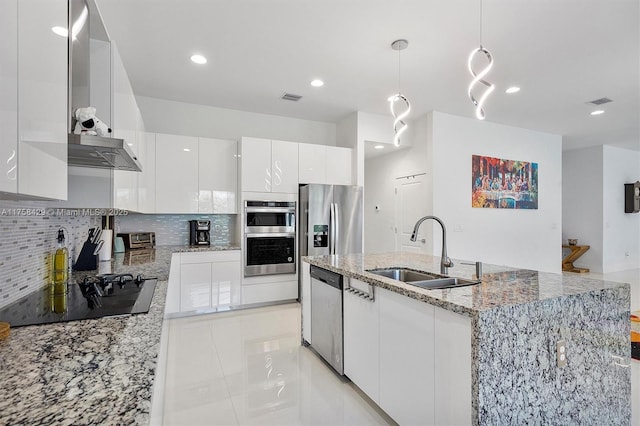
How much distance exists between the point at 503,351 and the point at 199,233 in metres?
3.88

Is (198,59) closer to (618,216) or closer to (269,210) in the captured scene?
(269,210)

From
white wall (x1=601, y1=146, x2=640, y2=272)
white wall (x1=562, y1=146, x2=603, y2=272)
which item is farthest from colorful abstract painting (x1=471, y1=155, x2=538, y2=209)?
white wall (x1=601, y1=146, x2=640, y2=272)

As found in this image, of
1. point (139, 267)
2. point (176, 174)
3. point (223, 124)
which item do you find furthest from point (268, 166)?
point (139, 267)

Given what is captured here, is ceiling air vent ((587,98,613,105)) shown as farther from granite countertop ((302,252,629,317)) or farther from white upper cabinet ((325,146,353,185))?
granite countertop ((302,252,629,317))

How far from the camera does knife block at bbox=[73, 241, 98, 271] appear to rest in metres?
2.44

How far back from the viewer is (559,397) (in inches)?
Answer: 59.9

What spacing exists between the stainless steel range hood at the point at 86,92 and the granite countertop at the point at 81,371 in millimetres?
737

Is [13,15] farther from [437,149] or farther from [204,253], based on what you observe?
[437,149]

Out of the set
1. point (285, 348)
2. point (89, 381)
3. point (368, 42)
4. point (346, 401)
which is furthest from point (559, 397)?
point (368, 42)

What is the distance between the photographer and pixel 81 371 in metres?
0.91

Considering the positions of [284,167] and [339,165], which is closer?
[284,167]

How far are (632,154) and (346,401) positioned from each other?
9.47 metres

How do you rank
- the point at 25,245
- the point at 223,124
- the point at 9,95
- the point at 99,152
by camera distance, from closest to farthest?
the point at 9,95
the point at 99,152
the point at 25,245
the point at 223,124

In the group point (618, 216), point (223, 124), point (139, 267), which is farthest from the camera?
point (618, 216)
